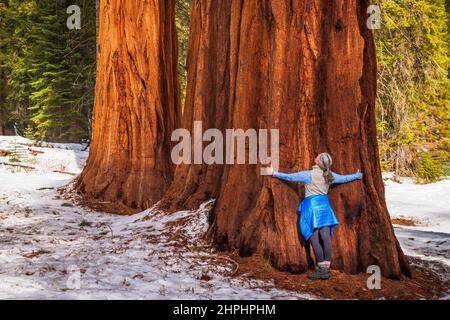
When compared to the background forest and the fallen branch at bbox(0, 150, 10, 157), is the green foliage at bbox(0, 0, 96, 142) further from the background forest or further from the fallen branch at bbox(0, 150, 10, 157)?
the fallen branch at bbox(0, 150, 10, 157)

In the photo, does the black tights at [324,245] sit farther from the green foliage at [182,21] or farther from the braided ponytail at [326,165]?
the green foliage at [182,21]

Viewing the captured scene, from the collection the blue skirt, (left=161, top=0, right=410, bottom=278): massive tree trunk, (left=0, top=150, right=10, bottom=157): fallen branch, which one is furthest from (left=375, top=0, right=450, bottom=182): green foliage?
(left=0, top=150, right=10, bottom=157): fallen branch

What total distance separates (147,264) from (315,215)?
73.6 inches

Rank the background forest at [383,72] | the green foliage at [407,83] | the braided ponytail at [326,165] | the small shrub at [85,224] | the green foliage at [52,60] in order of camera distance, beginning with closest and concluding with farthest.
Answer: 1. the braided ponytail at [326,165]
2. the small shrub at [85,224]
3. the green foliage at [407,83]
4. the background forest at [383,72]
5. the green foliage at [52,60]

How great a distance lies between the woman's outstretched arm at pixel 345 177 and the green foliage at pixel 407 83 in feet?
26.9

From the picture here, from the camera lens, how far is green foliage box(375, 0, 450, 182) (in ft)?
45.4

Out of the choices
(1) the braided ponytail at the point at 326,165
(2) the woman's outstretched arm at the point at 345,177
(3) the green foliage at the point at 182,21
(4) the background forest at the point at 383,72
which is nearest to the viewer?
(1) the braided ponytail at the point at 326,165

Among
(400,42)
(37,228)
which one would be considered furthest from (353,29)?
(400,42)

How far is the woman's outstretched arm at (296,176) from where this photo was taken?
15.7ft

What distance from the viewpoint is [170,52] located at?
10.2 meters

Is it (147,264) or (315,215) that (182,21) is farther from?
(315,215)

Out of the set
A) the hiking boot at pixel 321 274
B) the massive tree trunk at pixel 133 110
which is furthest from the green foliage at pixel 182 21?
the hiking boot at pixel 321 274

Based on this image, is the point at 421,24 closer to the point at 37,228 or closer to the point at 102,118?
the point at 102,118

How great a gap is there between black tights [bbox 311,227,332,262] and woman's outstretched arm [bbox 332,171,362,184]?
54 cm
